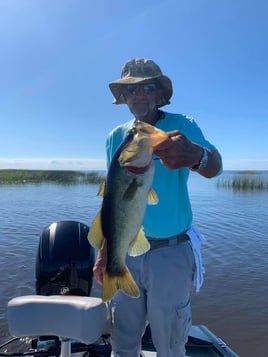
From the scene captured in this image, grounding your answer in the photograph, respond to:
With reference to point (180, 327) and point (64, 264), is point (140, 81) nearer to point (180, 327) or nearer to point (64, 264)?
point (64, 264)

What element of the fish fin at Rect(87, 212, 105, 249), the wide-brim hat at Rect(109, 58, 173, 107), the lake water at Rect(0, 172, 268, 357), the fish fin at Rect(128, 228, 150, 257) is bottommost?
the lake water at Rect(0, 172, 268, 357)

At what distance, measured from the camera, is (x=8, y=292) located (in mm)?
8250

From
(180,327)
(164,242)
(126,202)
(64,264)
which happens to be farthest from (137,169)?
(64,264)

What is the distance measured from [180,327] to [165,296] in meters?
0.30

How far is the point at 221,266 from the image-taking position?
10.5 metres

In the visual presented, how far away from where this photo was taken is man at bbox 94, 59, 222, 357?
322cm

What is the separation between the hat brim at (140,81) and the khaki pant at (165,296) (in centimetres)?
134

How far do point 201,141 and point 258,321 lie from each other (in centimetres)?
534

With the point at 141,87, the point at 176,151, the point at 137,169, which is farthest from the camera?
the point at 141,87

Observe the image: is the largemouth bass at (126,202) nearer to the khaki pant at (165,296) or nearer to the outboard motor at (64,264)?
the khaki pant at (165,296)

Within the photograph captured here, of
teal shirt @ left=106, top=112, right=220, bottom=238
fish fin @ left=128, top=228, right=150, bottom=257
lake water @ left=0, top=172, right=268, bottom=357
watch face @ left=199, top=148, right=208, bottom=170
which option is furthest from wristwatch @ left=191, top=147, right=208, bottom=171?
lake water @ left=0, top=172, right=268, bottom=357

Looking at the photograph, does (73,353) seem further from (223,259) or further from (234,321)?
(223,259)

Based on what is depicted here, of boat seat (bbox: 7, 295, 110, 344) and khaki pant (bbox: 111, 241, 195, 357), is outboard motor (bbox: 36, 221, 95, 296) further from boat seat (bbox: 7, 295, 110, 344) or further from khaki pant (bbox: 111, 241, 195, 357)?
boat seat (bbox: 7, 295, 110, 344)

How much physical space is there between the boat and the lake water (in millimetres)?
2407
